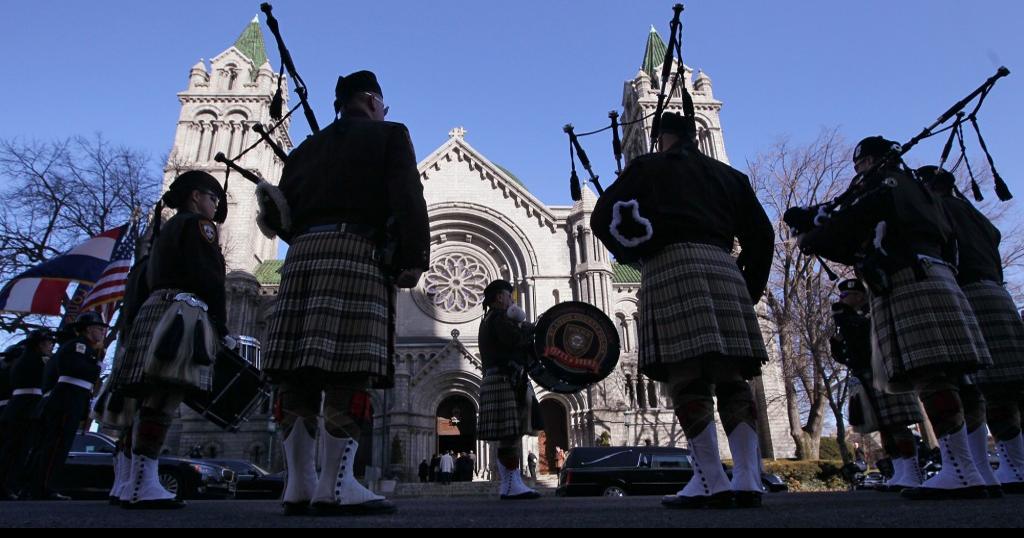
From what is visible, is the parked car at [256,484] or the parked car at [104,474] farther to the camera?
the parked car at [256,484]

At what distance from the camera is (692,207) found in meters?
3.87

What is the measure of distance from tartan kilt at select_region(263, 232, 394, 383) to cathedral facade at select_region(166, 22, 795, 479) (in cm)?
2103

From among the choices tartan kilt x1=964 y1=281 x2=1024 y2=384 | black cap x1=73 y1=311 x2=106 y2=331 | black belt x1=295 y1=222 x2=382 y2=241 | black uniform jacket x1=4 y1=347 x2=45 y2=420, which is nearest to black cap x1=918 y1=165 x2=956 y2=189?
tartan kilt x1=964 y1=281 x2=1024 y2=384

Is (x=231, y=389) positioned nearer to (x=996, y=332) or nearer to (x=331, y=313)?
(x=331, y=313)

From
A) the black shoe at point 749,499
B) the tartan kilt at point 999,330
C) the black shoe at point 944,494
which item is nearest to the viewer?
the black shoe at point 749,499

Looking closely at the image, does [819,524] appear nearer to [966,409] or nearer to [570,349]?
[966,409]

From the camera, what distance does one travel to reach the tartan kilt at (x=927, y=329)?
4.06m

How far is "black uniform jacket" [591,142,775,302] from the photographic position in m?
3.85

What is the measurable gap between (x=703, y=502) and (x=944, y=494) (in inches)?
73.6

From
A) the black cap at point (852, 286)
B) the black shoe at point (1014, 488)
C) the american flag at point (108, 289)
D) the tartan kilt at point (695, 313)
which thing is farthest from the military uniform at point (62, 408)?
the black shoe at point (1014, 488)

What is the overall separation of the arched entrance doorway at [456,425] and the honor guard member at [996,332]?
22.9 m

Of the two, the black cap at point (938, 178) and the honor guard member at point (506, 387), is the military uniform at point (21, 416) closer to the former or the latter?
the honor guard member at point (506, 387)

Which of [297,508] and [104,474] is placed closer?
[297,508]

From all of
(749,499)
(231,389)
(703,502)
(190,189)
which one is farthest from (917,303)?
(190,189)
